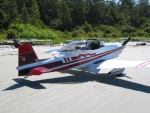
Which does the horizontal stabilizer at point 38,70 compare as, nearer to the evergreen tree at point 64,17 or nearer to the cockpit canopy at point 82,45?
the cockpit canopy at point 82,45

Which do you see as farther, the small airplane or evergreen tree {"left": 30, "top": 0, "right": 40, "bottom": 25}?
evergreen tree {"left": 30, "top": 0, "right": 40, "bottom": 25}

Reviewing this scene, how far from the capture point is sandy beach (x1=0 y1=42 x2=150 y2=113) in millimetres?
7453

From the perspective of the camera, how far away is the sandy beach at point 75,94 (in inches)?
293

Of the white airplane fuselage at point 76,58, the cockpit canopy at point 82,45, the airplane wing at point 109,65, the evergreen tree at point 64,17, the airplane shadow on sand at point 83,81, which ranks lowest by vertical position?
the airplane shadow on sand at point 83,81

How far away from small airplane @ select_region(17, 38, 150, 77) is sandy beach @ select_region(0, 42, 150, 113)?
0.54m

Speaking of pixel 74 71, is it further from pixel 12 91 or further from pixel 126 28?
pixel 126 28

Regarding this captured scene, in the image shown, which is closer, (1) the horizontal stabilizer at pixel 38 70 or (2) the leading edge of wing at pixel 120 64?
(1) the horizontal stabilizer at pixel 38 70

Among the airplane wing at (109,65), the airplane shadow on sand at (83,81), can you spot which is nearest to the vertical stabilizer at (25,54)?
the airplane shadow on sand at (83,81)

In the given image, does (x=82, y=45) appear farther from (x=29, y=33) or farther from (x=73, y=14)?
(x=73, y=14)

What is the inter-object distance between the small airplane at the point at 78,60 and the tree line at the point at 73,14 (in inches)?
2003

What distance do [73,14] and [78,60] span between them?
76.2 m

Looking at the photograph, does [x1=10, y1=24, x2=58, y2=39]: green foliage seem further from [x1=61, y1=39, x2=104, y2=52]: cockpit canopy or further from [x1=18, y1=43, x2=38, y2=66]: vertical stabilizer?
[x1=18, y1=43, x2=38, y2=66]: vertical stabilizer

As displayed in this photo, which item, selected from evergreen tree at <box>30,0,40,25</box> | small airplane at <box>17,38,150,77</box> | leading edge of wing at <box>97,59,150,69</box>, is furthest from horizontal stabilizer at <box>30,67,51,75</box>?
evergreen tree at <box>30,0,40,25</box>

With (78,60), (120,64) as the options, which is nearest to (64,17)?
(78,60)
